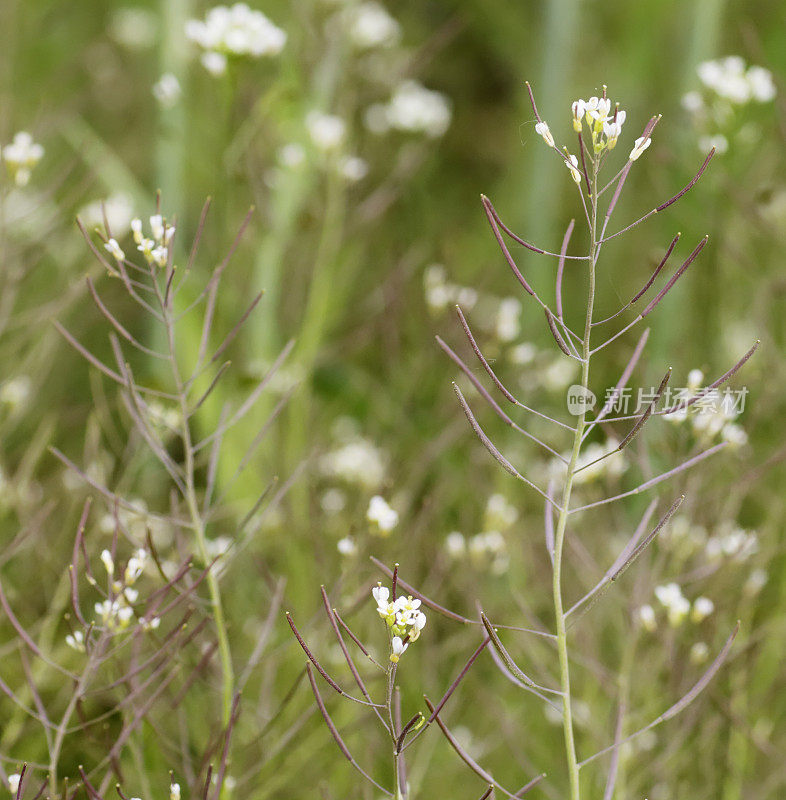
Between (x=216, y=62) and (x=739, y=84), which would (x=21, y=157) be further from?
(x=739, y=84)

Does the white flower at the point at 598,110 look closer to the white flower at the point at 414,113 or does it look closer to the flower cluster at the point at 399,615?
the flower cluster at the point at 399,615

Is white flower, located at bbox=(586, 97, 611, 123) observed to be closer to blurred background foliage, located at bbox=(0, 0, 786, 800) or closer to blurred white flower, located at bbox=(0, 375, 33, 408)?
blurred background foliage, located at bbox=(0, 0, 786, 800)

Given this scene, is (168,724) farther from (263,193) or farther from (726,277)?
(726,277)

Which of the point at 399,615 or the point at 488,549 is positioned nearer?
the point at 399,615

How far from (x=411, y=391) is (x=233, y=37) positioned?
0.25 metres

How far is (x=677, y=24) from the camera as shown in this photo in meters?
1.27

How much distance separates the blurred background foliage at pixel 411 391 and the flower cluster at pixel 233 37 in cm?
1

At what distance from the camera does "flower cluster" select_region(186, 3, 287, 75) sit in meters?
0.61

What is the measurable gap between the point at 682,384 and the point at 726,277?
0.20 m

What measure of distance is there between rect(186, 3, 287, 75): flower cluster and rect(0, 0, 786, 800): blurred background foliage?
1 centimetres

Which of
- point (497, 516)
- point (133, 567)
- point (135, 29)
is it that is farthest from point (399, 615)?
point (135, 29)

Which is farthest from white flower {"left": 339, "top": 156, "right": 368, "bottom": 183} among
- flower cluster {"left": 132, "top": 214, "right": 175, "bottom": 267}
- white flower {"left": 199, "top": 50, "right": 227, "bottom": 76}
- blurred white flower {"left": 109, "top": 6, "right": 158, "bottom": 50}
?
blurred white flower {"left": 109, "top": 6, "right": 158, "bottom": 50}

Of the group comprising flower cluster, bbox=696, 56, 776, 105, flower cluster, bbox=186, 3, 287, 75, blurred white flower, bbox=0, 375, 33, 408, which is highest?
flower cluster, bbox=696, 56, 776, 105

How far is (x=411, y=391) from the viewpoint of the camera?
0.67 m
